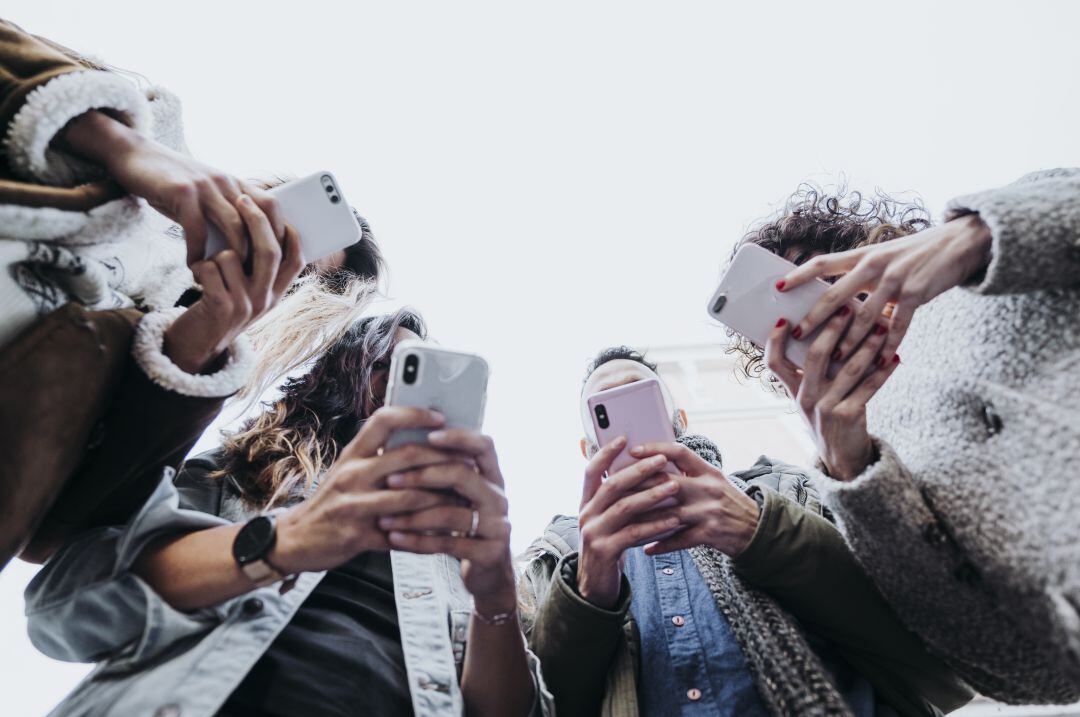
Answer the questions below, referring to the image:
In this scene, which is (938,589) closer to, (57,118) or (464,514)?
(464,514)

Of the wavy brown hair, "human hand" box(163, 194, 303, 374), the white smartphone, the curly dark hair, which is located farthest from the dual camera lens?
the curly dark hair

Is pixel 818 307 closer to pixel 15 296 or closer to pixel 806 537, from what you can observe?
pixel 806 537

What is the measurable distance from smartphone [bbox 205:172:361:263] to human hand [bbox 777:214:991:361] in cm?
80

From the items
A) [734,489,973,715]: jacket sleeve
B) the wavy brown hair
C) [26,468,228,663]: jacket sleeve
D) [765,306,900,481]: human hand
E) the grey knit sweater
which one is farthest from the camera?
the wavy brown hair

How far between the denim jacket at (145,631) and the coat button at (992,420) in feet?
3.14

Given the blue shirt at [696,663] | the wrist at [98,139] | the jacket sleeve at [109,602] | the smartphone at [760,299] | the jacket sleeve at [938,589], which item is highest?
the wrist at [98,139]

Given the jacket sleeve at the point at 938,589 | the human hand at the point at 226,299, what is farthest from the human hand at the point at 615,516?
the human hand at the point at 226,299

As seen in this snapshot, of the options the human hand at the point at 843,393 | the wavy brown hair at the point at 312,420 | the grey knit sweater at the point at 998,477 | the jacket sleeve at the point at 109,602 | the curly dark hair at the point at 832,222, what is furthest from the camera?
the curly dark hair at the point at 832,222

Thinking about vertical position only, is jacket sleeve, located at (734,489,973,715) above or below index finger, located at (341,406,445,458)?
below

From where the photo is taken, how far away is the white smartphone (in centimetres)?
79

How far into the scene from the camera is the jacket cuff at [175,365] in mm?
786

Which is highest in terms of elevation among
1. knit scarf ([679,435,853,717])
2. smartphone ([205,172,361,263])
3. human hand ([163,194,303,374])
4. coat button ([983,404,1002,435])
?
smartphone ([205,172,361,263])

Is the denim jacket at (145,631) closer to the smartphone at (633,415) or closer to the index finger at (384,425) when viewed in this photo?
the index finger at (384,425)

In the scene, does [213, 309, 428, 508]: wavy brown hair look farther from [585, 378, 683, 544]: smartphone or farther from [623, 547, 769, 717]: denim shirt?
[623, 547, 769, 717]: denim shirt
